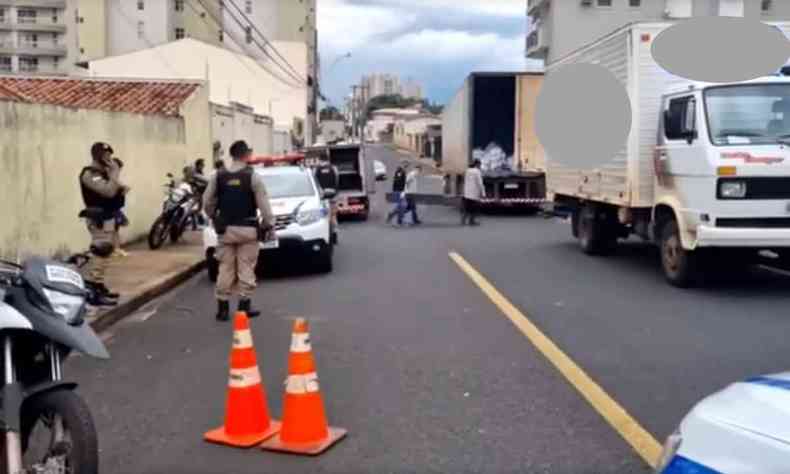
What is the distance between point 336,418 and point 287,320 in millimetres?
3956

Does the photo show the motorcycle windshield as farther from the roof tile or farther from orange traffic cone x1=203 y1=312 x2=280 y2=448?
the roof tile

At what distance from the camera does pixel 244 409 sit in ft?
18.4

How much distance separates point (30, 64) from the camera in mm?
93750

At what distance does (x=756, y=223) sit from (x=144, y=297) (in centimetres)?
751

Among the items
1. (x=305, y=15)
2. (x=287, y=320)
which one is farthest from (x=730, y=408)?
(x=305, y=15)

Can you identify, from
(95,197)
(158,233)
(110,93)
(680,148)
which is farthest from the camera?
(110,93)

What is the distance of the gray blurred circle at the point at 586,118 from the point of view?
1312 cm

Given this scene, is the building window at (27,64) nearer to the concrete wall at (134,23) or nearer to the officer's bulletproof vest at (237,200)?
the concrete wall at (134,23)

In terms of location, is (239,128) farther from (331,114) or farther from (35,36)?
(331,114)

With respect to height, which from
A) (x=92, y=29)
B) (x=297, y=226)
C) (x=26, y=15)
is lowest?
(x=297, y=226)

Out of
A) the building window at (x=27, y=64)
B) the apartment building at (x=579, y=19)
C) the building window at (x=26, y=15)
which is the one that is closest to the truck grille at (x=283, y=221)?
the apartment building at (x=579, y=19)

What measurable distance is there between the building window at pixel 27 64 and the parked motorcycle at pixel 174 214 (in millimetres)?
83842

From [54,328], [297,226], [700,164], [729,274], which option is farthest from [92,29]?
[54,328]

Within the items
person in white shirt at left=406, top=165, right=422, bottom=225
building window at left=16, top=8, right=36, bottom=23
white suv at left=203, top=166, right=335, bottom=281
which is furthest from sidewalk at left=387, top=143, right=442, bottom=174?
building window at left=16, top=8, right=36, bottom=23
